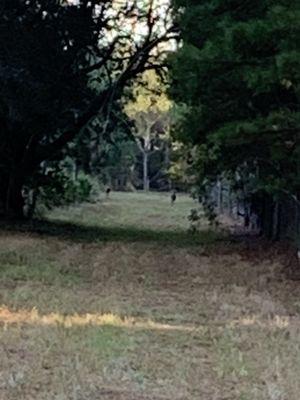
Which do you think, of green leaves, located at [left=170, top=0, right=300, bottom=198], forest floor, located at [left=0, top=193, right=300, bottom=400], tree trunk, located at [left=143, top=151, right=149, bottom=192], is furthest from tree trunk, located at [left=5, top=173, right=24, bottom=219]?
tree trunk, located at [left=143, top=151, right=149, bottom=192]

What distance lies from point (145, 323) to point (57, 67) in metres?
11.3

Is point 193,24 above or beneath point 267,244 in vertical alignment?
above

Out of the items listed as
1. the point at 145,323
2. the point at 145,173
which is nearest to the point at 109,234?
the point at 145,323

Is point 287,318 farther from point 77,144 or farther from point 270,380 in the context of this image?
point 77,144

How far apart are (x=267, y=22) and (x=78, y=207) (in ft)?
83.3

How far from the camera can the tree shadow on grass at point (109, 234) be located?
1870cm

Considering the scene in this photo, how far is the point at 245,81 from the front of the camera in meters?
11.6

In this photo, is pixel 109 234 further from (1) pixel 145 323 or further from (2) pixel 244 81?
(1) pixel 145 323

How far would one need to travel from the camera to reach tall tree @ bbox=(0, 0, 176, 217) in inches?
695

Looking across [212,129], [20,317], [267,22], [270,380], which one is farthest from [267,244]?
[270,380]

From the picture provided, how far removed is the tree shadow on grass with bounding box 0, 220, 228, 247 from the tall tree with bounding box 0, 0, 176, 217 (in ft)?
4.70

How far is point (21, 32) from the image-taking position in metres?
17.7

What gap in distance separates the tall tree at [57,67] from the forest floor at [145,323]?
3606 mm

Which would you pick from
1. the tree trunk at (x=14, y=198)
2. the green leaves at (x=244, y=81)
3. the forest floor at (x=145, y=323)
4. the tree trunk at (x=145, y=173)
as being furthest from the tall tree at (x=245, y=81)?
the tree trunk at (x=145, y=173)
